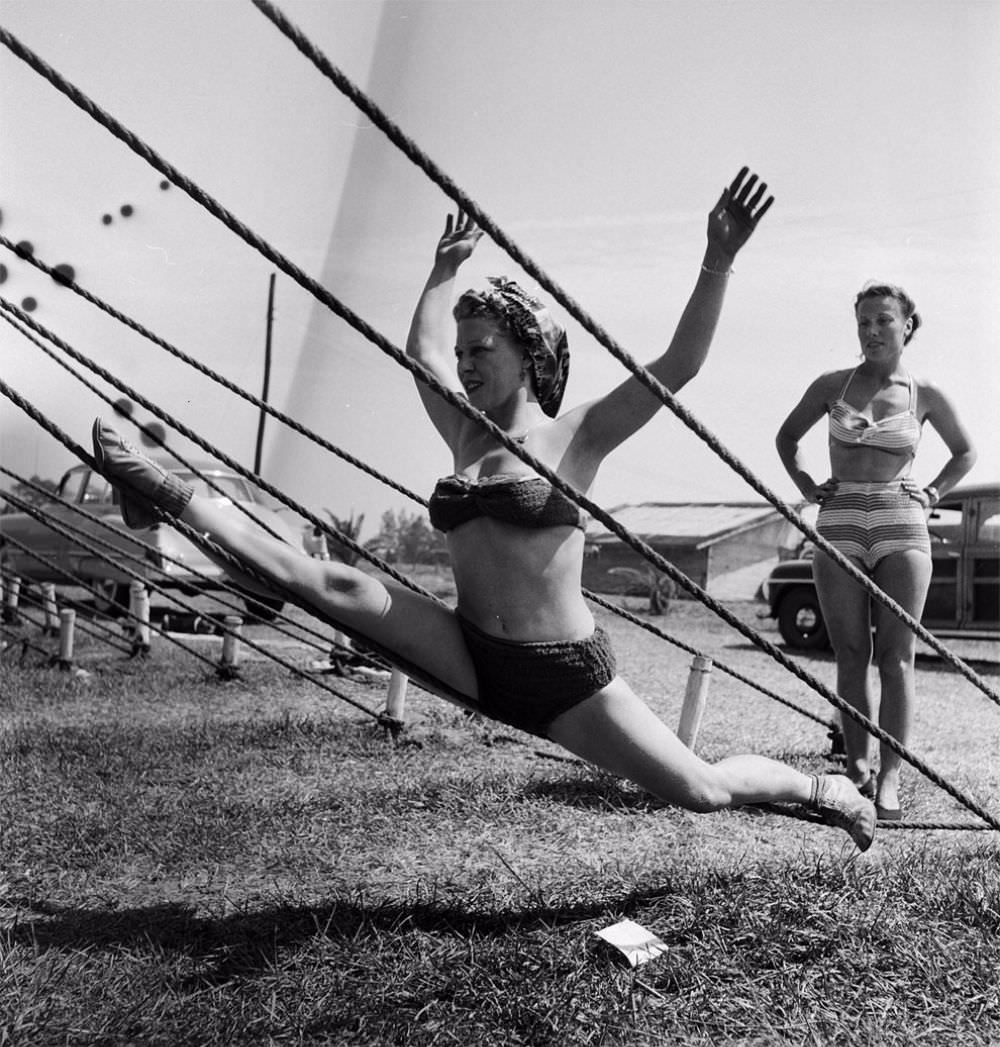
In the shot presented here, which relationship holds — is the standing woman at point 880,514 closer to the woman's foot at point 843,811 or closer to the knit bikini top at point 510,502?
the woman's foot at point 843,811

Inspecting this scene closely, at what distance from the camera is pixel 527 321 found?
2.66 m

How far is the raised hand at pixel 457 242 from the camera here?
3.15 metres

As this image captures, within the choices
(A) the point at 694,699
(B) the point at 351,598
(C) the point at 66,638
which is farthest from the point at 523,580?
(C) the point at 66,638

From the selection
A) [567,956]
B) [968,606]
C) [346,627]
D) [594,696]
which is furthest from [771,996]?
[968,606]

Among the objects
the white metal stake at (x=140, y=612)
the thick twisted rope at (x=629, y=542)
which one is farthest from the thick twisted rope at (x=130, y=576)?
the white metal stake at (x=140, y=612)

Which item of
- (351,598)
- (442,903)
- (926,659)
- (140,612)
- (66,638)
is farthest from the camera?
(926,659)

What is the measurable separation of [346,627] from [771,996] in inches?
44.9

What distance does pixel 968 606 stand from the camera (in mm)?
11289

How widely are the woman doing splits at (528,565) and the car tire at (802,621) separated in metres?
10.0

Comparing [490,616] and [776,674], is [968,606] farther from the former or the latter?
[490,616]

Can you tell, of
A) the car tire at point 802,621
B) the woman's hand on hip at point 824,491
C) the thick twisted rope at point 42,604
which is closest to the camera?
the woman's hand on hip at point 824,491

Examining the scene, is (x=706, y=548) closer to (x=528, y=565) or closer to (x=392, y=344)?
(x=528, y=565)

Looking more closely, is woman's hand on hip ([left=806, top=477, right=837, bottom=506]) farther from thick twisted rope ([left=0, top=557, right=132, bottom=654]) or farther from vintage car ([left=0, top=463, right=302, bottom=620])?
vintage car ([left=0, top=463, right=302, bottom=620])

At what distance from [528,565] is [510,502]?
139mm
